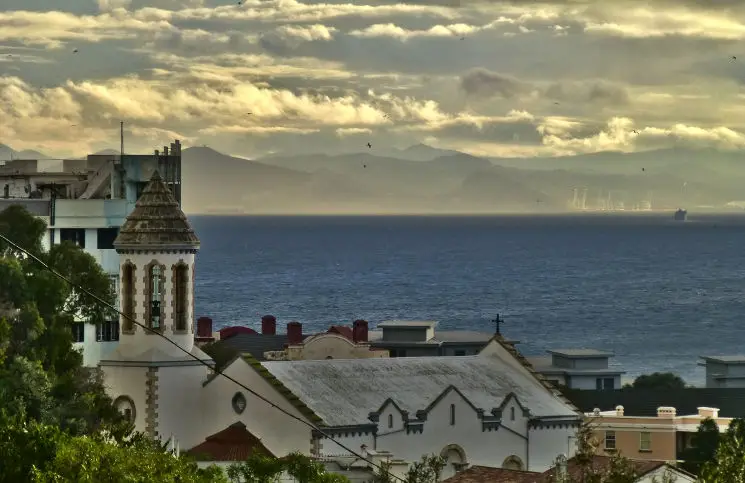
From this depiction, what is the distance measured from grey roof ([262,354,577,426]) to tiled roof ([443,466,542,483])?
474 cm

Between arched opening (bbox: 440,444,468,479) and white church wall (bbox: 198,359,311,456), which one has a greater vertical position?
white church wall (bbox: 198,359,311,456)

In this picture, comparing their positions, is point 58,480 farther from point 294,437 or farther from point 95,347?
point 95,347

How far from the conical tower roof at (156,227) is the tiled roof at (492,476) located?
11140 mm

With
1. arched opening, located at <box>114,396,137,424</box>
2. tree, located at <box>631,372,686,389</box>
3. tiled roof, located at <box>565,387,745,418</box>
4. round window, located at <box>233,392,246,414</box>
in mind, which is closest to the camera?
round window, located at <box>233,392,246,414</box>

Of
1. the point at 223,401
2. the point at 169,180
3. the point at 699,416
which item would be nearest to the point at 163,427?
the point at 223,401

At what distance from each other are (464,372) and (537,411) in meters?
2.95

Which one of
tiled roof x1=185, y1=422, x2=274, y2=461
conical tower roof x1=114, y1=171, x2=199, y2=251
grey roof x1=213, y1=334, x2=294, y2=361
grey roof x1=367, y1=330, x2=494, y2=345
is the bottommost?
tiled roof x1=185, y1=422, x2=274, y2=461

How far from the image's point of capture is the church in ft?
247

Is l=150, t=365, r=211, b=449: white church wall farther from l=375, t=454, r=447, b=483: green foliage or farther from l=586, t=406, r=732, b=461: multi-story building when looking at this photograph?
l=586, t=406, r=732, b=461: multi-story building

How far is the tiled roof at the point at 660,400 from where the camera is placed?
402ft

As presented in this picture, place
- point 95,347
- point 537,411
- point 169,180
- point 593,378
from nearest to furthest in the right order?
point 537,411
point 95,347
point 169,180
point 593,378

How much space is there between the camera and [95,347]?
10725cm

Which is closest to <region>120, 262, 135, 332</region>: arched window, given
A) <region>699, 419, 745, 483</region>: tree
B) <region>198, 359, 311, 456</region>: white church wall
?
<region>198, 359, 311, 456</region>: white church wall

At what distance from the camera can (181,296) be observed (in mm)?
76938
